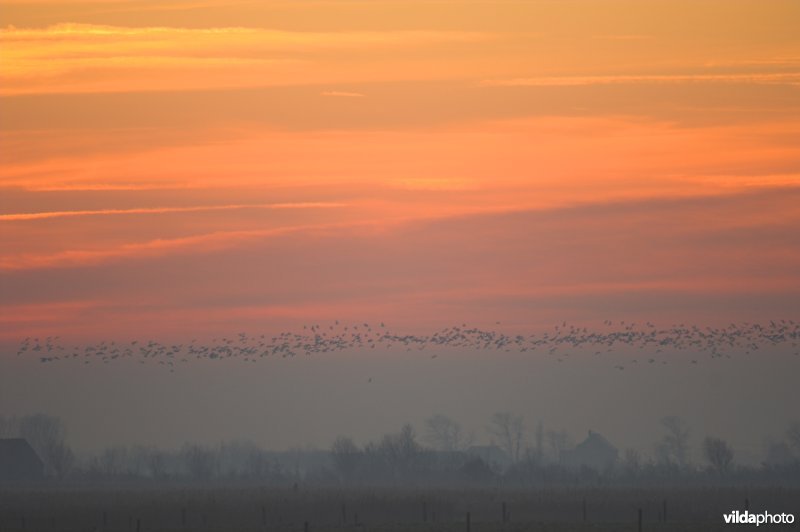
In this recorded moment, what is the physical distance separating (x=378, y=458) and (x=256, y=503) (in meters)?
67.8

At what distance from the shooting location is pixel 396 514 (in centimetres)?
6569

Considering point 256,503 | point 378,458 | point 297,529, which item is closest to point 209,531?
point 297,529

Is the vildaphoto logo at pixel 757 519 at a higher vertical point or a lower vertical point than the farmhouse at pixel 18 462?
lower

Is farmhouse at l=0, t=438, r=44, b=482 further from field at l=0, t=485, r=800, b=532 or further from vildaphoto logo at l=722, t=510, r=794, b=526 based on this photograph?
vildaphoto logo at l=722, t=510, r=794, b=526

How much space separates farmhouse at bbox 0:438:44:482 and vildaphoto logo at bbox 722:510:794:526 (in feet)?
292

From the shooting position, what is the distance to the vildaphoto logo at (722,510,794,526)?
5478 cm

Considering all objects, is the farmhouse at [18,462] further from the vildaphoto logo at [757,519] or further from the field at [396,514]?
the vildaphoto logo at [757,519]

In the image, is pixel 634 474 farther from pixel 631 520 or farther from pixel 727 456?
pixel 631 520

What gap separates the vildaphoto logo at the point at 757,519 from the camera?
54781mm

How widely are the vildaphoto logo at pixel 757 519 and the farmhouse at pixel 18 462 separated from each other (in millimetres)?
89113

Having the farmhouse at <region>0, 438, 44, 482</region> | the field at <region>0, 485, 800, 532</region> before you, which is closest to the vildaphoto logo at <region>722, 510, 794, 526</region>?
the field at <region>0, 485, 800, 532</region>

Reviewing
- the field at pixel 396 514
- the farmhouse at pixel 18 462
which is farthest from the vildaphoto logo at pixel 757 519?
the farmhouse at pixel 18 462

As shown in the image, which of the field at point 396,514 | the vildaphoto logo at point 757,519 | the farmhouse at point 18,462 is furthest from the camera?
the farmhouse at point 18,462

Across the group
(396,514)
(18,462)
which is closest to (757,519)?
(396,514)
